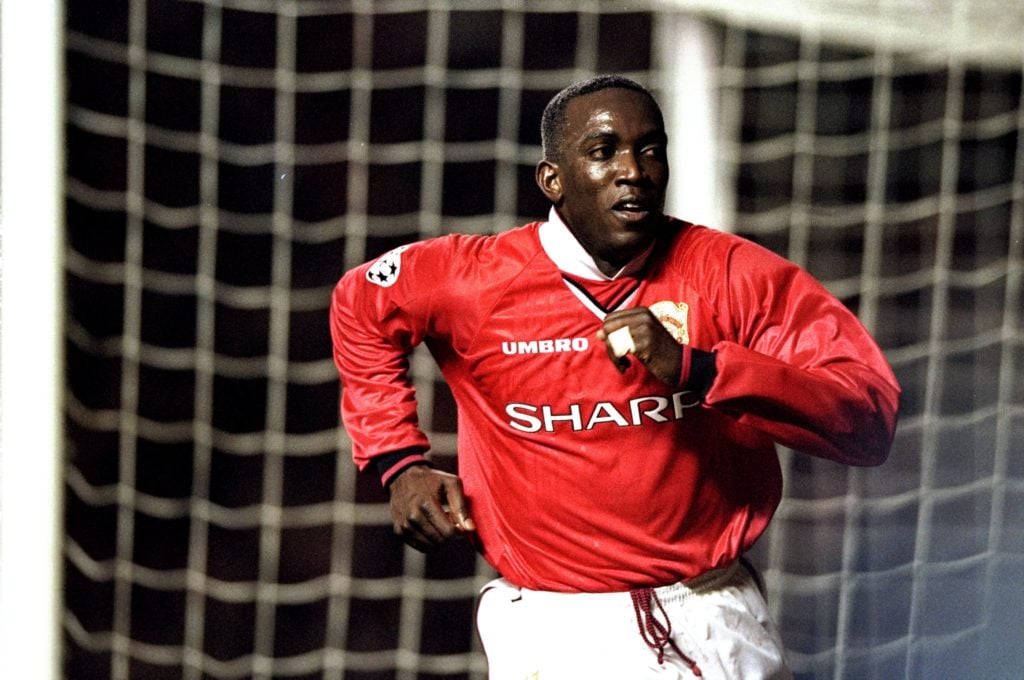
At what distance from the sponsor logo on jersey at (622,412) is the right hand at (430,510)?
0.52 ft

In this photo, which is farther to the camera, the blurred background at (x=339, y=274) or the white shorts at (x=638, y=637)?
the blurred background at (x=339, y=274)

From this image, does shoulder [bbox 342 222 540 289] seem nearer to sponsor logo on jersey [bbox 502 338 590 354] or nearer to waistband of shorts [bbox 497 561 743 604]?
sponsor logo on jersey [bbox 502 338 590 354]

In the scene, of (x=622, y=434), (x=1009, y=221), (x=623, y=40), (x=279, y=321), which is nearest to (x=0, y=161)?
(x=279, y=321)

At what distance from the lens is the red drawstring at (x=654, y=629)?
1.71m

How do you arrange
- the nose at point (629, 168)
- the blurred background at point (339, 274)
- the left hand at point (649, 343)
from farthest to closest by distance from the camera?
the blurred background at point (339, 274) → the nose at point (629, 168) → the left hand at point (649, 343)

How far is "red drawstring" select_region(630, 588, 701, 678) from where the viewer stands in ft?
5.61

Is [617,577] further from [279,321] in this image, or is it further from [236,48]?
→ [236,48]

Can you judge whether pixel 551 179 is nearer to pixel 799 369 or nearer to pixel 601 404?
pixel 601 404

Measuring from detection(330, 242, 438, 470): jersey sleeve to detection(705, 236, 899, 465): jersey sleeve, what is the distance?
0.45 metres

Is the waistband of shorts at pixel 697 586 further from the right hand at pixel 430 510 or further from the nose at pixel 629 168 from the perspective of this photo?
the nose at pixel 629 168

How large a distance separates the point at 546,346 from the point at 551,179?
245 mm

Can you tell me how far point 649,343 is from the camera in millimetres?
1491

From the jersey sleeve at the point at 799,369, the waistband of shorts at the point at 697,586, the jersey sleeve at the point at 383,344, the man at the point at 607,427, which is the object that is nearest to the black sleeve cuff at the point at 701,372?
the jersey sleeve at the point at 799,369

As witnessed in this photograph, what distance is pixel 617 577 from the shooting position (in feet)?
5.75
